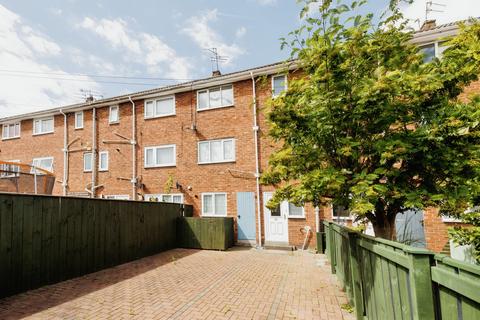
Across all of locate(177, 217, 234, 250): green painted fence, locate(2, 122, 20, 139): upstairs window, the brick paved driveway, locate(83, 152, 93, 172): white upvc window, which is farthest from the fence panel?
locate(2, 122, 20, 139): upstairs window

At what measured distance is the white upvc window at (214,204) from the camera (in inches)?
498

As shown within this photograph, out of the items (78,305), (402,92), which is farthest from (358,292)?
(78,305)

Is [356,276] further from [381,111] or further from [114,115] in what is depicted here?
[114,115]

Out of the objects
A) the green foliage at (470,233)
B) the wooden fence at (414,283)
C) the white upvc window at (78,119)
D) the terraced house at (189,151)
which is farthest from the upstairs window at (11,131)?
the green foliage at (470,233)

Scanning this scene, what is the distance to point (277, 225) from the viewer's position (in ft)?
38.2

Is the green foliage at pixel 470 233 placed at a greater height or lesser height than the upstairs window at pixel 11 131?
lesser

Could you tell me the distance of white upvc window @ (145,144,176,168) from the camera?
1409cm

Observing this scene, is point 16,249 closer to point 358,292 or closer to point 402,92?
point 358,292

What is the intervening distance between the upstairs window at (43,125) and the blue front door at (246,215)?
604 inches

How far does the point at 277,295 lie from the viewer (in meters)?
5.57

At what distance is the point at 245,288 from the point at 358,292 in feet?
9.42

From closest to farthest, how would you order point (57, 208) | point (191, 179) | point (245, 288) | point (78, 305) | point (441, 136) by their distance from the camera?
point (441, 136) < point (78, 305) < point (245, 288) < point (57, 208) < point (191, 179)

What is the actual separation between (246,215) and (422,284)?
1047 centimetres

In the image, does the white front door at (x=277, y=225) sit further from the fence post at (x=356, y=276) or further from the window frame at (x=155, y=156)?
the fence post at (x=356, y=276)
